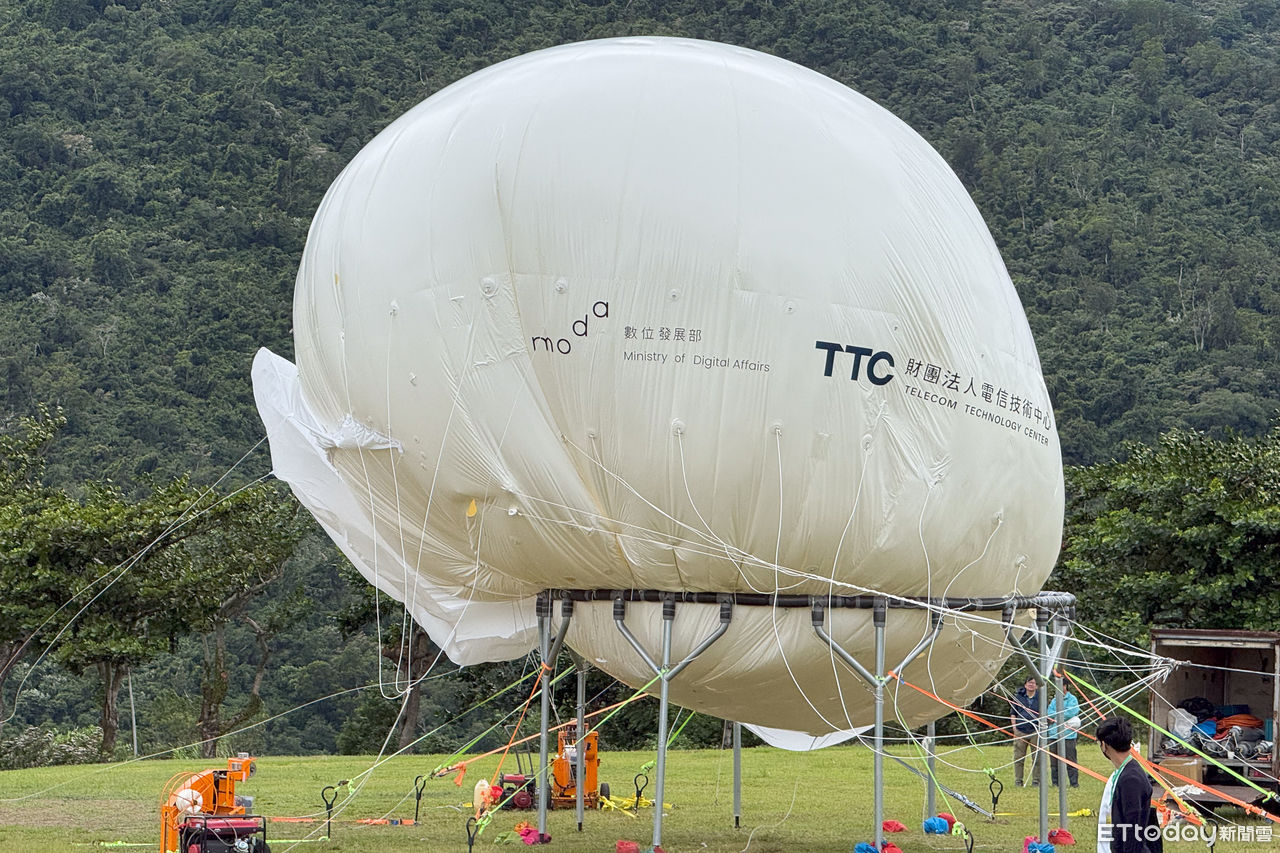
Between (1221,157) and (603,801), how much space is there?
235 ft

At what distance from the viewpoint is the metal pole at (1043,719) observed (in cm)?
1311

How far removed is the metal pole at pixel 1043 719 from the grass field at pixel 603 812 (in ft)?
4.67

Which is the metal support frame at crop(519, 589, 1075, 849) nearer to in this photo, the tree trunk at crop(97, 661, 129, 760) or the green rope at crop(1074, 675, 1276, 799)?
the green rope at crop(1074, 675, 1276, 799)


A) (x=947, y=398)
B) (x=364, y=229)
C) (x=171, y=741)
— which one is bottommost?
(x=171, y=741)

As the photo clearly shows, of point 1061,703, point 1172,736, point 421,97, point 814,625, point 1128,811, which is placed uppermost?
point 421,97

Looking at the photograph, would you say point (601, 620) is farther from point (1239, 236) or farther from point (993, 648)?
point (1239, 236)

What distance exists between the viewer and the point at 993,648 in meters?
13.7

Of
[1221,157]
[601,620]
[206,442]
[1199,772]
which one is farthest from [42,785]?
[1221,157]

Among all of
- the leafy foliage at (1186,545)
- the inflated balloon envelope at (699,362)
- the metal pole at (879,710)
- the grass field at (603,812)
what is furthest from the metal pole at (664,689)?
the leafy foliage at (1186,545)

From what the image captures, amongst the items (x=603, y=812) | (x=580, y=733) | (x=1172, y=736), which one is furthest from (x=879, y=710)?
(x=603, y=812)

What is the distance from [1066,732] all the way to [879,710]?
347cm

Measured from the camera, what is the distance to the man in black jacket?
862cm

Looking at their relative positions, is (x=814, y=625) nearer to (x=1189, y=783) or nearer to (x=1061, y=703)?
(x=1061, y=703)

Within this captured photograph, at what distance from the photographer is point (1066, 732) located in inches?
570
